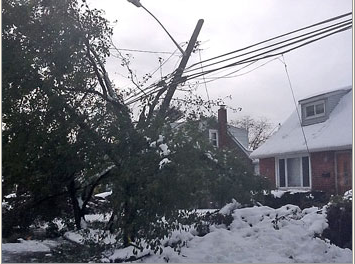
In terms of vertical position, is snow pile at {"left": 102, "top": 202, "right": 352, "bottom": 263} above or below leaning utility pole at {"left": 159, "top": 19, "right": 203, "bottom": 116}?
below

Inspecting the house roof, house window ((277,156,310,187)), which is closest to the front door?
the house roof

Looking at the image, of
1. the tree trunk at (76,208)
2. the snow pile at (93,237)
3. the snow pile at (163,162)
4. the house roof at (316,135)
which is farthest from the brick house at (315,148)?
the snow pile at (163,162)

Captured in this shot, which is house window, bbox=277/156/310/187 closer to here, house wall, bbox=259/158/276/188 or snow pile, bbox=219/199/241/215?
house wall, bbox=259/158/276/188

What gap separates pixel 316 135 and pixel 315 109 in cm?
160

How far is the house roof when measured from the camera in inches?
604

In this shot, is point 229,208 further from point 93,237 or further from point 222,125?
point 222,125

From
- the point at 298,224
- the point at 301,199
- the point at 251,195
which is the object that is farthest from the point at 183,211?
the point at 301,199

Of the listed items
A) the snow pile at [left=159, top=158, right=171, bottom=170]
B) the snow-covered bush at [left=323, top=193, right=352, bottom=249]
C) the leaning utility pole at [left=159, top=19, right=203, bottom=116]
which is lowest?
the snow-covered bush at [left=323, top=193, right=352, bottom=249]

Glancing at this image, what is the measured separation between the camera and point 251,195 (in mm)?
9883

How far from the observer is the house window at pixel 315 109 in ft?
59.1

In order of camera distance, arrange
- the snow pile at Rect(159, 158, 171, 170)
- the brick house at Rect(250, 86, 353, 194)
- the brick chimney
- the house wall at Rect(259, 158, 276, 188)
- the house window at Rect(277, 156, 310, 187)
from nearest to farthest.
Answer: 1. the snow pile at Rect(159, 158, 171, 170)
2. the brick chimney
3. the brick house at Rect(250, 86, 353, 194)
4. the house window at Rect(277, 156, 310, 187)
5. the house wall at Rect(259, 158, 276, 188)

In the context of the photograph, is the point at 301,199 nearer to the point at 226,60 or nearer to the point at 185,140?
the point at 226,60

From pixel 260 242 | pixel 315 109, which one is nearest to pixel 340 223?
pixel 260 242

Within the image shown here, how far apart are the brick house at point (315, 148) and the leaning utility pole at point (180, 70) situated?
4.38 metres
